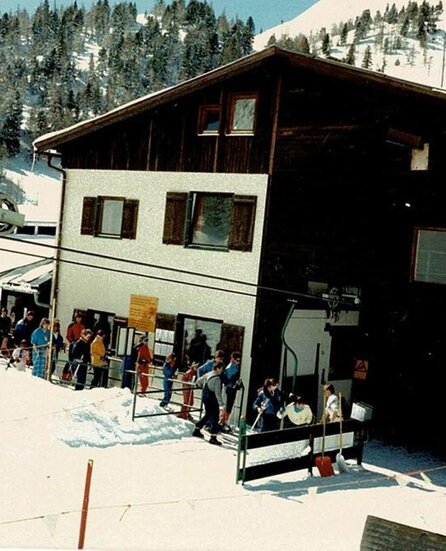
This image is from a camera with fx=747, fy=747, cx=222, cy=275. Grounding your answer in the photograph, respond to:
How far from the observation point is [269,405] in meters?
12.5

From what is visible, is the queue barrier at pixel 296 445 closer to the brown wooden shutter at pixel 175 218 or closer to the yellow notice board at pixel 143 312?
the yellow notice board at pixel 143 312

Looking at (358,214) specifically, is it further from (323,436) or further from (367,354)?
(323,436)

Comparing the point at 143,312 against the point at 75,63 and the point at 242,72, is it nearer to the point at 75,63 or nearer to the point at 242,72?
the point at 242,72

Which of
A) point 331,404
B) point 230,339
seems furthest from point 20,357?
point 331,404

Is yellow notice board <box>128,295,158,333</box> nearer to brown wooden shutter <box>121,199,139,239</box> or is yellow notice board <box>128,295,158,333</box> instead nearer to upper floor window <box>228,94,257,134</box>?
brown wooden shutter <box>121,199,139,239</box>

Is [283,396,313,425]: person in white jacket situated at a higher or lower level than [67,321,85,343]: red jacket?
lower

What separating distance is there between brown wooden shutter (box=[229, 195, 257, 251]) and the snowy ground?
370cm

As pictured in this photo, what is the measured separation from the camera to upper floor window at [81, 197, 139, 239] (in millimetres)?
16859

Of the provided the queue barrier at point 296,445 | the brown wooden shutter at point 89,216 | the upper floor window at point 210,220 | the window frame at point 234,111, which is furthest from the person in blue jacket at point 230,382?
the brown wooden shutter at point 89,216

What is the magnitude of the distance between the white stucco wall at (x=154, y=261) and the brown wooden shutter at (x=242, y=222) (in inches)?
4.2

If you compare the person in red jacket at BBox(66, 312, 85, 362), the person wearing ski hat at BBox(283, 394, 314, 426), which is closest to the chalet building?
the person in red jacket at BBox(66, 312, 85, 362)

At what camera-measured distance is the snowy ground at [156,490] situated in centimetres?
765

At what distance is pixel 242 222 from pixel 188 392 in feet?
11.6

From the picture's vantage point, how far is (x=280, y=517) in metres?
8.67
